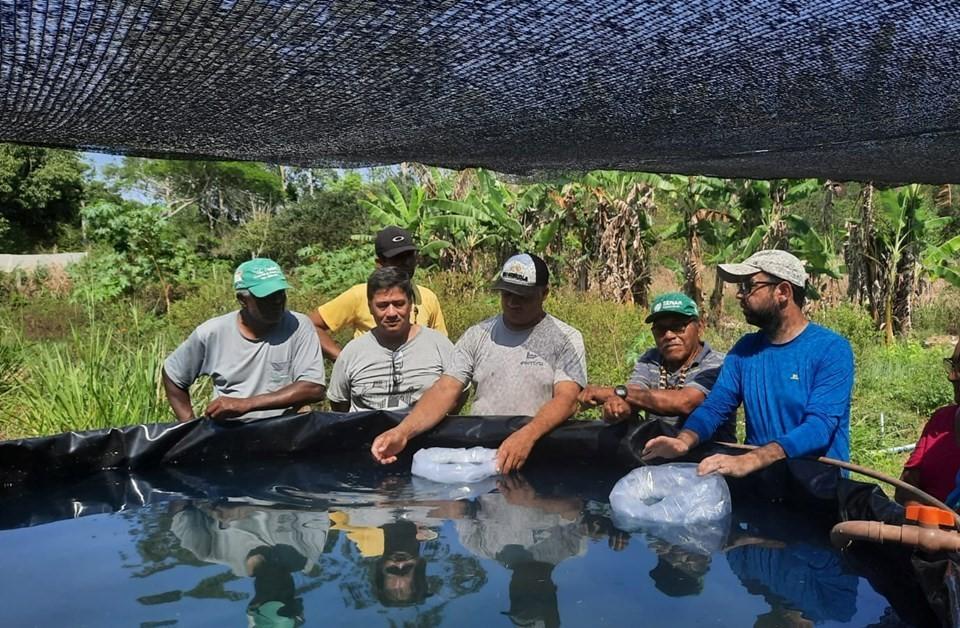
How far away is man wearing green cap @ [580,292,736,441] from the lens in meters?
3.53

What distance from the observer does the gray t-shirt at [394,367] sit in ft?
12.7

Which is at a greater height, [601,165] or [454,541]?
[601,165]

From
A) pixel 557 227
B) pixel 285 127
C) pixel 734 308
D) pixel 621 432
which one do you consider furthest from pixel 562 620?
pixel 734 308

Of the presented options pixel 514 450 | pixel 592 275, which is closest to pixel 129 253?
pixel 592 275

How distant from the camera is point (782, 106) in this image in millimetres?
2586

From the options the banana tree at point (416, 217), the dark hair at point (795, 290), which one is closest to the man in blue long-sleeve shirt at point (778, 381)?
the dark hair at point (795, 290)

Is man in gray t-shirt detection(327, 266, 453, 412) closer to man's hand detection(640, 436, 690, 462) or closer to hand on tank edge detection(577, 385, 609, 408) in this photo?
hand on tank edge detection(577, 385, 609, 408)

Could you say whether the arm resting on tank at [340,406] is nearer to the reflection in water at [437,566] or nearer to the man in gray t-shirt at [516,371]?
the man in gray t-shirt at [516,371]

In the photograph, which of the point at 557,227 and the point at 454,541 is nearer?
the point at 454,541

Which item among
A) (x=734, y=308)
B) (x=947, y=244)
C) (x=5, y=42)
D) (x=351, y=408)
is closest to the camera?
(x=5, y=42)

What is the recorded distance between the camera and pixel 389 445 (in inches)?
141

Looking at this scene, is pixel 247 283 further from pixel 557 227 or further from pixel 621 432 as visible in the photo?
pixel 557 227

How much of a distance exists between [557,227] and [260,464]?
821 cm

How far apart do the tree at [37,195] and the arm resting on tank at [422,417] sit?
67.6 feet
